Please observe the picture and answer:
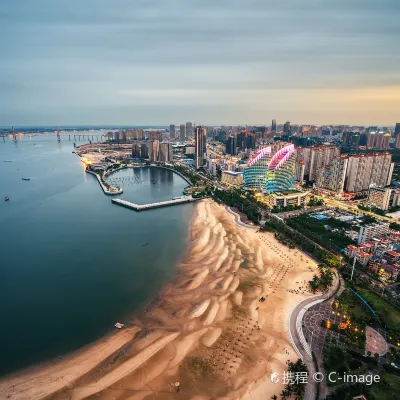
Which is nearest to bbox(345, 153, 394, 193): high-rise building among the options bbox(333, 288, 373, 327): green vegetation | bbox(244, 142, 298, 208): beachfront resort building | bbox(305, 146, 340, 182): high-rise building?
bbox(305, 146, 340, 182): high-rise building

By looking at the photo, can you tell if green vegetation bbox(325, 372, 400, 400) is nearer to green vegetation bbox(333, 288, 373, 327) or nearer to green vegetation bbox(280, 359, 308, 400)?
green vegetation bbox(280, 359, 308, 400)

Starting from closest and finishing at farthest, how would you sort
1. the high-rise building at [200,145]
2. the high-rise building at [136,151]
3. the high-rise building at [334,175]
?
the high-rise building at [334,175] < the high-rise building at [200,145] < the high-rise building at [136,151]

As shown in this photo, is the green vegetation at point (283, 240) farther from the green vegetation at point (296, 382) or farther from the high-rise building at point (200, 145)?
the high-rise building at point (200, 145)

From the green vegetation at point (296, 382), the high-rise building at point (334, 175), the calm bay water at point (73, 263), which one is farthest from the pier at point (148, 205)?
the green vegetation at point (296, 382)

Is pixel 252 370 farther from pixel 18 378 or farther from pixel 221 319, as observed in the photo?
pixel 18 378

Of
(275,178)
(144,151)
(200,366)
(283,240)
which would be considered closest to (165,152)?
(144,151)

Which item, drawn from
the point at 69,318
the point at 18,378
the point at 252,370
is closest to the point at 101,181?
the point at 69,318
